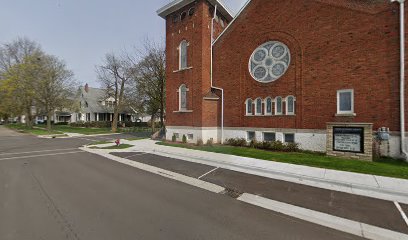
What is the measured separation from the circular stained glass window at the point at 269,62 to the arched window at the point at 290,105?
69.9 inches

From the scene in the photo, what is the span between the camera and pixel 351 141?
11125mm

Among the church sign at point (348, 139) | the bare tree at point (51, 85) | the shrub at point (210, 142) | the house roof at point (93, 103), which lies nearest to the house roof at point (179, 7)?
the shrub at point (210, 142)

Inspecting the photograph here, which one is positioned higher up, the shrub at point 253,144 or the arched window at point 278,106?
the arched window at point 278,106

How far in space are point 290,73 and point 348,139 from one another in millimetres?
5550

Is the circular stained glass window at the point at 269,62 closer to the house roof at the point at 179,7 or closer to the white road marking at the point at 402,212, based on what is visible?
the house roof at the point at 179,7

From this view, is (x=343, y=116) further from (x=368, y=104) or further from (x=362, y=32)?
(x=362, y=32)

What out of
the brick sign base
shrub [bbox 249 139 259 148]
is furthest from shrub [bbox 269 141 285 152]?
the brick sign base

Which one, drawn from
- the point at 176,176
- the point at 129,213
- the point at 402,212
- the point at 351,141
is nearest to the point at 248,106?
the point at 351,141

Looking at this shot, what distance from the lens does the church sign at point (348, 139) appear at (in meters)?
10.9

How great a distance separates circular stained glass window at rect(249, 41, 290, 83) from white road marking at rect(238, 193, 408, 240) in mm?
10926

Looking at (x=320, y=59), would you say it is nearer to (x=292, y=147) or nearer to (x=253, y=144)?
(x=292, y=147)

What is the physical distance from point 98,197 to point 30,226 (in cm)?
180

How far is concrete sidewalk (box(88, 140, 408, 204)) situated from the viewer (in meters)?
6.64

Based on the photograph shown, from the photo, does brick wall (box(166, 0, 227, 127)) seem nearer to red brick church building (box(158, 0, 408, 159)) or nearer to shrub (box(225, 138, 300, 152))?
red brick church building (box(158, 0, 408, 159))
